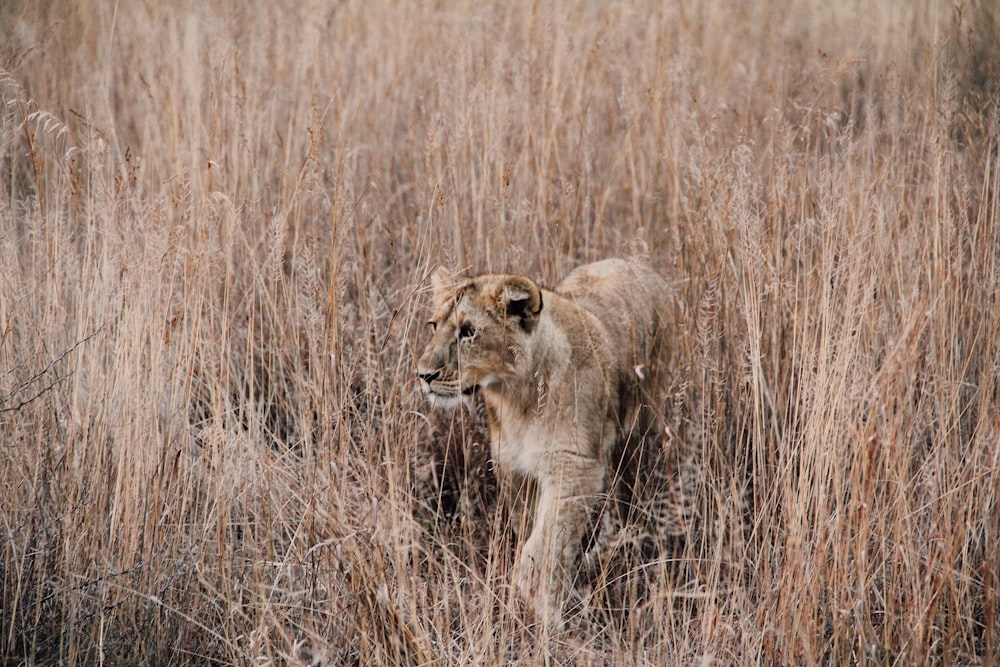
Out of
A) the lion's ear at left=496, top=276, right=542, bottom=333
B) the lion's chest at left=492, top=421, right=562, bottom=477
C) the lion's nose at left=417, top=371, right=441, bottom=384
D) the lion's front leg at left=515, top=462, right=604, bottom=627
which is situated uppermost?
the lion's ear at left=496, top=276, right=542, bottom=333

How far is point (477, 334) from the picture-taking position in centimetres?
371

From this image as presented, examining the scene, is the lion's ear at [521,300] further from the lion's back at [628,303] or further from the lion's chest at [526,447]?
the lion's back at [628,303]

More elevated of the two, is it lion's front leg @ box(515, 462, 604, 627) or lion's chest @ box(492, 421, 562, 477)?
lion's chest @ box(492, 421, 562, 477)

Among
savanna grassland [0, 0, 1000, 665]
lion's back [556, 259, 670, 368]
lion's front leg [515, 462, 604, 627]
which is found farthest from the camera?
lion's back [556, 259, 670, 368]

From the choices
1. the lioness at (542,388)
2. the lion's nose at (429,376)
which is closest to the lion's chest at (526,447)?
the lioness at (542,388)

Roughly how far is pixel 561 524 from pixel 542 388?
566 mm

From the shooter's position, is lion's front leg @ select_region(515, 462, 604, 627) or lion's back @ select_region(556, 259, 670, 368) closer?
lion's front leg @ select_region(515, 462, 604, 627)

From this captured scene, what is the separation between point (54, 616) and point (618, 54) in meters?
4.80

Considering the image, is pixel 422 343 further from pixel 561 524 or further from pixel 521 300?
pixel 561 524

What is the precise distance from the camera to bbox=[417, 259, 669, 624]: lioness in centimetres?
362

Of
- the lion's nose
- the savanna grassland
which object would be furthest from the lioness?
the savanna grassland

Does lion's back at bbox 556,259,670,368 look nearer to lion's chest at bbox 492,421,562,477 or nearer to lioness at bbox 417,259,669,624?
lioness at bbox 417,259,669,624

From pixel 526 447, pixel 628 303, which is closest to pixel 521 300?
pixel 526 447

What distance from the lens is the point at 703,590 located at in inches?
137
